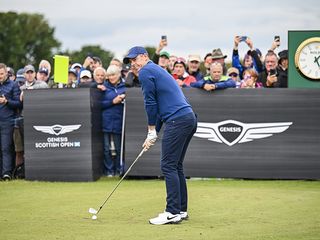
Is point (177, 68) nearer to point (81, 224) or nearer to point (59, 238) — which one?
point (81, 224)

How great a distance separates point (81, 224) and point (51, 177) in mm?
5357

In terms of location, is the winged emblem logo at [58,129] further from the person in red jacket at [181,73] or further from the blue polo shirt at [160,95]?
the blue polo shirt at [160,95]

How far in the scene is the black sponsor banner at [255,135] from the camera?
579 inches

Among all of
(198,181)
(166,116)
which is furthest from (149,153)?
(166,116)

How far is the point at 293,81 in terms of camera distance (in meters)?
14.8

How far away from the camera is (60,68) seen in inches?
610

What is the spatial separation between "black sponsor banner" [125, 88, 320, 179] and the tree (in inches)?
2703

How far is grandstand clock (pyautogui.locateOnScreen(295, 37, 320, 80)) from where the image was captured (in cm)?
1479

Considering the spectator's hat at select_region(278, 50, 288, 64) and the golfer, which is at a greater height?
the spectator's hat at select_region(278, 50, 288, 64)

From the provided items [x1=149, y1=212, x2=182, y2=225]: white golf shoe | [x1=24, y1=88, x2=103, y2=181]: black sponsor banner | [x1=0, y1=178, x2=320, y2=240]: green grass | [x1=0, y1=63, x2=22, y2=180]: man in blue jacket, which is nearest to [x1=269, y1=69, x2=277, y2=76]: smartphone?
[x1=0, y1=178, x2=320, y2=240]: green grass

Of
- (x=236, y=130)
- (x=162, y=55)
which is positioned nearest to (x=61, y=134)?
(x=162, y=55)

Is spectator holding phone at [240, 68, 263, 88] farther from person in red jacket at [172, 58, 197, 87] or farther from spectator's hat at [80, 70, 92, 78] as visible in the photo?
spectator's hat at [80, 70, 92, 78]

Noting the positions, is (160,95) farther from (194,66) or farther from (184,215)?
(194,66)

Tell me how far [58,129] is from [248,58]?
15.6 ft
